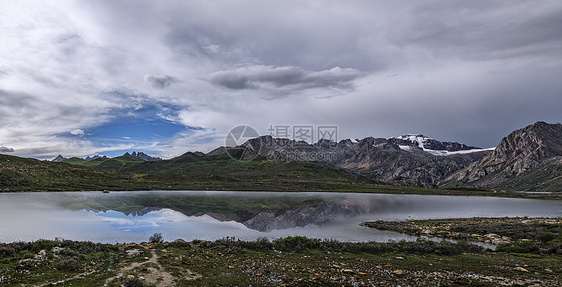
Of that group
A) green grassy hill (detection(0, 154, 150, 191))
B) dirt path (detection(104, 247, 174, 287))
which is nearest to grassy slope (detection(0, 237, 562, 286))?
dirt path (detection(104, 247, 174, 287))

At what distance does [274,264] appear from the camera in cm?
2041

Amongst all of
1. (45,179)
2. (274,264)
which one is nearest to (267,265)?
(274,264)

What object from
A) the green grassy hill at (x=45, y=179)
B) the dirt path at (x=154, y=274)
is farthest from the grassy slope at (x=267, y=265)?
the green grassy hill at (x=45, y=179)

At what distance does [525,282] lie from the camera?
56.3ft

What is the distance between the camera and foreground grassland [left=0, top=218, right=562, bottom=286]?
16.2 m

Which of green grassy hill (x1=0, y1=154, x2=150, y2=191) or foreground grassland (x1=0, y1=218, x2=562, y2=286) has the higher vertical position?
green grassy hill (x1=0, y1=154, x2=150, y2=191)

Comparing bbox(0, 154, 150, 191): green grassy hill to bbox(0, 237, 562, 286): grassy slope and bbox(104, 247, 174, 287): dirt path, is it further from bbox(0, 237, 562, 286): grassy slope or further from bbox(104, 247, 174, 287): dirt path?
bbox(104, 247, 174, 287): dirt path

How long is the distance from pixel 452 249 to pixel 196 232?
89.4 ft

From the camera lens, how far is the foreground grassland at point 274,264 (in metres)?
16.2

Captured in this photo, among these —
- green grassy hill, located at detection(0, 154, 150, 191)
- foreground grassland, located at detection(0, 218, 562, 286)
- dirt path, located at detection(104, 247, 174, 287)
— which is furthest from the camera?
green grassy hill, located at detection(0, 154, 150, 191)

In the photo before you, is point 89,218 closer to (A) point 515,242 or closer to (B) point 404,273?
(B) point 404,273

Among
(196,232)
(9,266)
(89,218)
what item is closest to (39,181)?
(89,218)

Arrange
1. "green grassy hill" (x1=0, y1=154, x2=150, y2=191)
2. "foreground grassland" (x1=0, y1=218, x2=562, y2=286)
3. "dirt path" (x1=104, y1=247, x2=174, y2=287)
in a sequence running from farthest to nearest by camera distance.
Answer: "green grassy hill" (x1=0, y1=154, x2=150, y2=191) → "foreground grassland" (x1=0, y1=218, x2=562, y2=286) → "dirt path" (x1=104, y1=247, x2=174, y2=287)

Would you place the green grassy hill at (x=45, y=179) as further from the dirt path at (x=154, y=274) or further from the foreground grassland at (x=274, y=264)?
the dirt path at (x=154, y=274)
